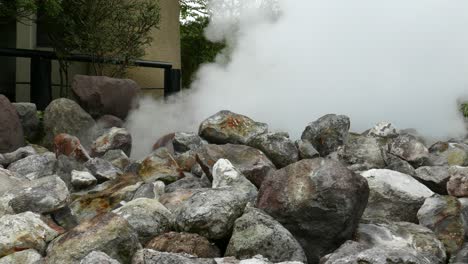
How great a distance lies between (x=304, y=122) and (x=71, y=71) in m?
4.44

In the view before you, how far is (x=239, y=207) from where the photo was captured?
4.42 m

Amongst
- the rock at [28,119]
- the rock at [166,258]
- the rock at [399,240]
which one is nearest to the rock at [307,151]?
the rock at [399,240]

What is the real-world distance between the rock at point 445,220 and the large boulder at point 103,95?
198 inches

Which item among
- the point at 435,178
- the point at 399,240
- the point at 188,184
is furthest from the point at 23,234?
the point at 435,178

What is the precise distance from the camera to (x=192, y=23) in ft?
70.5

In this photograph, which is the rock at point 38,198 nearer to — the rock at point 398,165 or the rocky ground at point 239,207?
the rocky ground at point 239,207

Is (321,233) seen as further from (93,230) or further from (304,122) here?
(304,122)

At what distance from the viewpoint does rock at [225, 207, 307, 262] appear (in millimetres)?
4145

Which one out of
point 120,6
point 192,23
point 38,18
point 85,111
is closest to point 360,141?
point 85,111

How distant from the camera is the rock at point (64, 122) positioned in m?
8.39

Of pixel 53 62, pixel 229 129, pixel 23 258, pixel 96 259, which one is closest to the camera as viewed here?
pixel 96 259

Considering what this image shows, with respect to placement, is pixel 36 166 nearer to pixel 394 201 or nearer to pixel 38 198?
pixel 38 198

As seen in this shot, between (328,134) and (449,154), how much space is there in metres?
1.26

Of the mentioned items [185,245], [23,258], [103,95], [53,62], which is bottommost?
[23,258]
